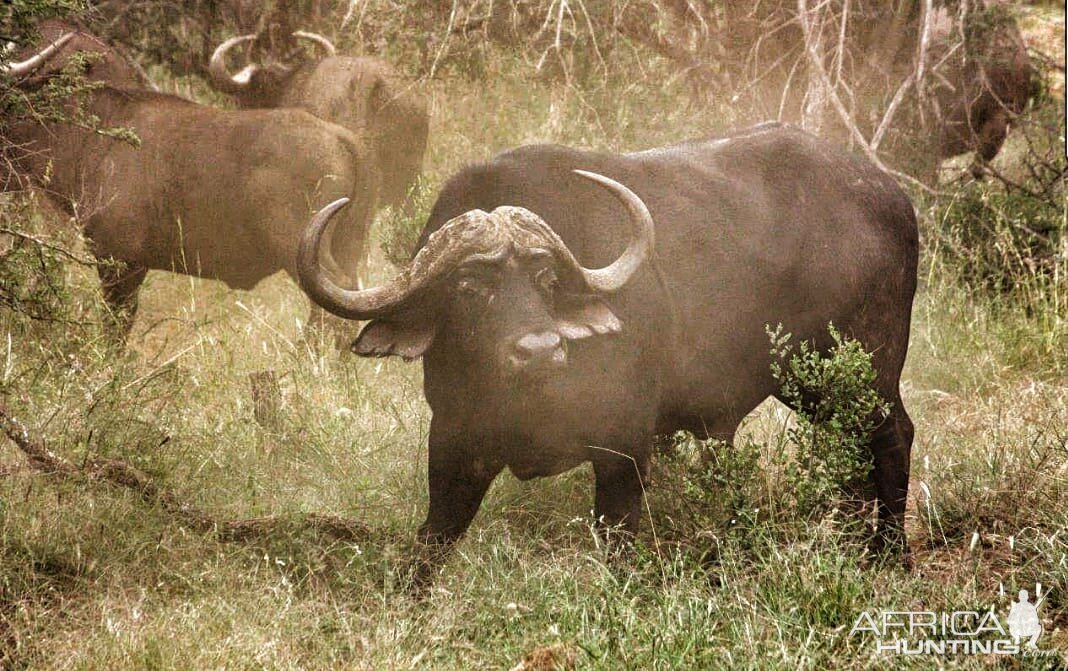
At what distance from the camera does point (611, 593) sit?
3.94 m

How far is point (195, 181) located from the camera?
7.25 metres

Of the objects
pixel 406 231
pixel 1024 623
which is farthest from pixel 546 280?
pixel 406 231

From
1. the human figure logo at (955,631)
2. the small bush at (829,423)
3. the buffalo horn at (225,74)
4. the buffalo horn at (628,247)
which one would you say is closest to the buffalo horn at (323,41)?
the buffalo horn at (225,74)

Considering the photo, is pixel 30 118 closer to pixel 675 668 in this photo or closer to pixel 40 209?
pixel 40 209

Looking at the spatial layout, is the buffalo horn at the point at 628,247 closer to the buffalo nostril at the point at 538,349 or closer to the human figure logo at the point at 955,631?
the buffalo nostril at the point at 538,349

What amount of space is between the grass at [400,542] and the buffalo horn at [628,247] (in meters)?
0.77

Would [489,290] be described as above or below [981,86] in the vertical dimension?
above

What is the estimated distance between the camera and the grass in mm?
3795

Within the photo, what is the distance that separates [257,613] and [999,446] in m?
2.99

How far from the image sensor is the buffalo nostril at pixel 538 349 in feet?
13.2

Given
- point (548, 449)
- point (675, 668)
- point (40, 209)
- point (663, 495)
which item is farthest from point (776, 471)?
point (40, 209)

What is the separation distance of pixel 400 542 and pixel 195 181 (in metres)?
3.30

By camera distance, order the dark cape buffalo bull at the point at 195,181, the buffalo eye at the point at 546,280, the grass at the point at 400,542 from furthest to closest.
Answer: the dark cape buffalo bull at the point at 195,181, the buffalo eye at the point at 546,280, the grass at the point at 400,542

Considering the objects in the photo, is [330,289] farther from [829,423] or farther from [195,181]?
[195,181]
